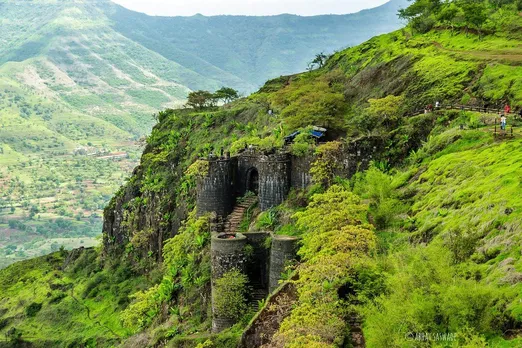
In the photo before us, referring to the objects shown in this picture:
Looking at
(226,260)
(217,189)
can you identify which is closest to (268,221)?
(226,260)

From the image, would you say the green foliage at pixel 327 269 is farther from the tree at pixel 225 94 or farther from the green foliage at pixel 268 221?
the tree at pixel 225 94

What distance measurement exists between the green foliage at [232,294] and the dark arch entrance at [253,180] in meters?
11.5

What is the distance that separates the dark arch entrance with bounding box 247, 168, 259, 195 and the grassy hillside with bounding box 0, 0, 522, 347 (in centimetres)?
375

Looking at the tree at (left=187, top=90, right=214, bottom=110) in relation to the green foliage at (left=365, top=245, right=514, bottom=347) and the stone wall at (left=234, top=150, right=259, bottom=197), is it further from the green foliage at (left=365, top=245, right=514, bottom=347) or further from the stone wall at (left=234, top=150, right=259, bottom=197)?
the green foliage at (left=365, top=245, right=514, bottom=347)

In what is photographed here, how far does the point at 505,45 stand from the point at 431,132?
866 inches

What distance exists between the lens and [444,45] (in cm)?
6144

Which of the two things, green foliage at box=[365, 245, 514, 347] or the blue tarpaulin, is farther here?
the blue tarpaulin

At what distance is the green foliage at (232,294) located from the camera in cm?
3491

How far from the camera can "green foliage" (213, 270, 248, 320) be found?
3491 cm

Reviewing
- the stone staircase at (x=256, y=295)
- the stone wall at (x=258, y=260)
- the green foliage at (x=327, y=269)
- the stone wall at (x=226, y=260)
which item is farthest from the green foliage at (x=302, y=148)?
the green foliage at (x=327, y=269)

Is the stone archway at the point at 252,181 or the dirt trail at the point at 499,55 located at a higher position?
the dirt trail at the point at 499,55

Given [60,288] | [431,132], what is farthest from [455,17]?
[60,288]

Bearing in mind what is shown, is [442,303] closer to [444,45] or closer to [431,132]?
[431,132]

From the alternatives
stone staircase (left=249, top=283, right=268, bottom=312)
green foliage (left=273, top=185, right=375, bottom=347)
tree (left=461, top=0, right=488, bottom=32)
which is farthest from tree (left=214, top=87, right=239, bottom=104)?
green foliage (left=273, top=185, right=375, bottom=347)
